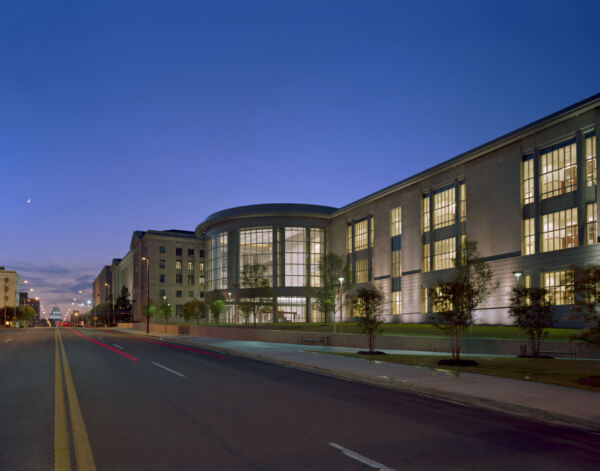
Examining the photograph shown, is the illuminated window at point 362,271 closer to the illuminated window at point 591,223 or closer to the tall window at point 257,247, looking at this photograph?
the tall window at point 257,247

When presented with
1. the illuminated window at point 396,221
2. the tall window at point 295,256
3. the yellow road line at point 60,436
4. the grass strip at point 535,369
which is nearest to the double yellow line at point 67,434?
the yellow road line at point 60,436

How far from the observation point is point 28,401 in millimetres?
10836

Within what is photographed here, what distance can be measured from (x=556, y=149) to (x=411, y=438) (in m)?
40.0

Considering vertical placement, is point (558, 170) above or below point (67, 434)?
above

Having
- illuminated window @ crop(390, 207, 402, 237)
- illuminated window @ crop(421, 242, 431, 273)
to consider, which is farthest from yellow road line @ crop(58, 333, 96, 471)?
illuminated window @ crop(390, 207, 402, 237)

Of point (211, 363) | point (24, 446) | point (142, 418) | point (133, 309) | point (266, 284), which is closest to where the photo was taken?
point (24, 446)

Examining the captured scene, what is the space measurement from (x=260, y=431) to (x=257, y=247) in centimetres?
7787

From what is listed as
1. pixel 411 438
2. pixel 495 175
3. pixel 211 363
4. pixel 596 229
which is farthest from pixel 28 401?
pixel 495 175

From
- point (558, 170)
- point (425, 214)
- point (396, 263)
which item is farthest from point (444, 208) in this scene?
point (558, 170)

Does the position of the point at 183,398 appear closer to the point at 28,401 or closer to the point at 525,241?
the point at 28,401

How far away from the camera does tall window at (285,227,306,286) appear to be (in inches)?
3270

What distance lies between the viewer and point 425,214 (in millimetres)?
56656

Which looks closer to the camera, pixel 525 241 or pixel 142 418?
pixel 142 418

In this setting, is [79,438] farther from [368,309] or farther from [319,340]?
[319,340]
